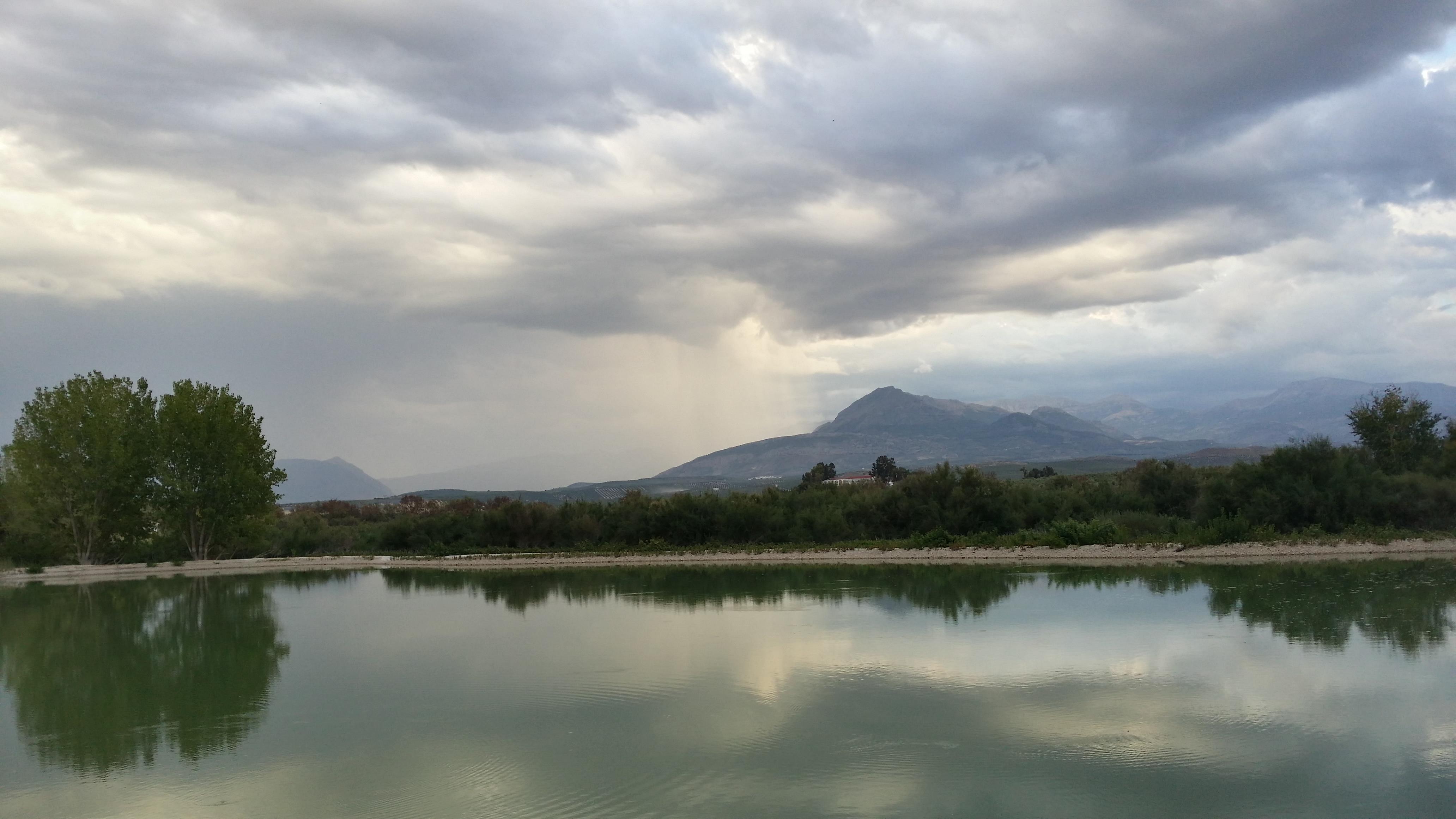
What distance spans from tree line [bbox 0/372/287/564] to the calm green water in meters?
21.4

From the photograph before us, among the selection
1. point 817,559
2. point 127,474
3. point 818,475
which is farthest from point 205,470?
point 818,475

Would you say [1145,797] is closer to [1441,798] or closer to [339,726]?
[1441,798]

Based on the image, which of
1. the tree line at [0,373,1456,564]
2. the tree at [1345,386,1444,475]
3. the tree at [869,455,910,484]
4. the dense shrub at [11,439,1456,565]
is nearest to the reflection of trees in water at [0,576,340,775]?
the tree line at [0,373,1456,564]

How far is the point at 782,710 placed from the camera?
10.5 meters

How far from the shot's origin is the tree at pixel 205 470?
40656 millimetres

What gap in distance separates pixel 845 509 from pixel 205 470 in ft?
91.9

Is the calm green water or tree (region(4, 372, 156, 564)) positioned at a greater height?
tree (region(4, 372, 156, 564))

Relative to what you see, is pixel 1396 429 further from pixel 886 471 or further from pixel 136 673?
pixel 886 471

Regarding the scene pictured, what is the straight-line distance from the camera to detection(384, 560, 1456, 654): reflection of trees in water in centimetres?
1498

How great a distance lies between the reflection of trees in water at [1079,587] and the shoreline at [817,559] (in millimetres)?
1376

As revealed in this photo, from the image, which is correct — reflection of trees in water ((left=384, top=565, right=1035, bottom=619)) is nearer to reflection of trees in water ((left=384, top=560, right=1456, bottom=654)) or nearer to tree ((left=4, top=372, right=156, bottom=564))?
reflection of trees in water ((left=384, top=560, right=1456, bottom=654))

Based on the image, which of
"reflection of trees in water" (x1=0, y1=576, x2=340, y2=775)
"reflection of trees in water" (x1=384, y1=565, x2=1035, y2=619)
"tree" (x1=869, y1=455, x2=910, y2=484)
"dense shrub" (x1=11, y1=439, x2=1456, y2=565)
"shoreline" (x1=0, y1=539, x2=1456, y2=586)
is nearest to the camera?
"reflection of trees in water" (x1=0, y1=576, x2=340, y2=775)

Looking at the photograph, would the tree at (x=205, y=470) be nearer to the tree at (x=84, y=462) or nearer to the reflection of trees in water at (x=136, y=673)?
the tree at (x=84, y=462)

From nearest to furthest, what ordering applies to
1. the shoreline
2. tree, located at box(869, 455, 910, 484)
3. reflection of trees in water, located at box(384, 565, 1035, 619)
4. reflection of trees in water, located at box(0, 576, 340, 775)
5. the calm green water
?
the calm green water, reflection of trees in water, located at box(0, 576, 340, 775), reflection of trees in water, located at box(384, 565, 1035, 619), the shoreline, tree, located at box(869, 455, 910, 484)
